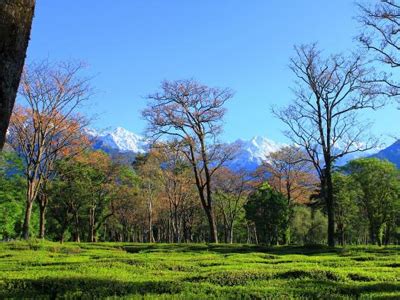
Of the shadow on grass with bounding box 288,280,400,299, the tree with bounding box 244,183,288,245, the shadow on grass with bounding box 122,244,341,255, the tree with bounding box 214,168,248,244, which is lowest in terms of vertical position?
the shadow on grass with bounding box 122,244,341,255

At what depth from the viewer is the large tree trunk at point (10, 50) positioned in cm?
308

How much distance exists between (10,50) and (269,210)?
46108mm

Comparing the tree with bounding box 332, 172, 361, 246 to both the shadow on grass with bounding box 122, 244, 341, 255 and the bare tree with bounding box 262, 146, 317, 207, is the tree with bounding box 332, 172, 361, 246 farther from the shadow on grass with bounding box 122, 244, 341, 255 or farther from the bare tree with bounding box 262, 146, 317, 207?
the shadow on grass with bounding box 122, 244, 341, 255

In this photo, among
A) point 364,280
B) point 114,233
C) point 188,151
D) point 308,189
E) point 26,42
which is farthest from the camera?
point 114,233

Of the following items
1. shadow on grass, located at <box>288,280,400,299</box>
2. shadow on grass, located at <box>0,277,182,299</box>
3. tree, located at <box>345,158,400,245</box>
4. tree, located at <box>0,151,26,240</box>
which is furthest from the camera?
tree, located at <box>345,158,400,245</box>

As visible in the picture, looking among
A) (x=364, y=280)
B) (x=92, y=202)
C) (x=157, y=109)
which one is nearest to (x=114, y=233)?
(x=92, y=202)

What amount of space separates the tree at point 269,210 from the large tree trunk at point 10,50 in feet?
149

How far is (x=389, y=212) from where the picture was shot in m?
57.1

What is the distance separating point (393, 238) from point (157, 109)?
186 ft

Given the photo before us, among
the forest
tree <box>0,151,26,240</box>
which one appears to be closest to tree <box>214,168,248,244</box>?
the forest

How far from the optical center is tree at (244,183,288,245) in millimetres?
47656

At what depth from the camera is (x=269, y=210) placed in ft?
157

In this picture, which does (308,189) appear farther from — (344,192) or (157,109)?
(157,109)

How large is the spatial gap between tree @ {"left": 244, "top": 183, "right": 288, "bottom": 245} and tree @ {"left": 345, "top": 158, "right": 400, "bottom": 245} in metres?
14.1
